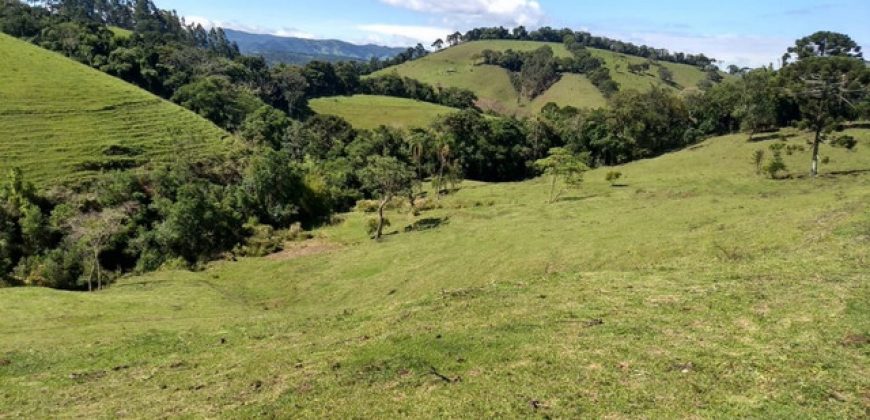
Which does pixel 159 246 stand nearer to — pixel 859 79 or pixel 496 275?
pixel 496 275

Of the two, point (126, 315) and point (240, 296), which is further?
point (240, 296)

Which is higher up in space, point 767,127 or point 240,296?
point 767,127

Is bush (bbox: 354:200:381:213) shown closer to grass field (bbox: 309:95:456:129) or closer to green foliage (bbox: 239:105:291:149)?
green foliage (bbox: 239:105:291:149)

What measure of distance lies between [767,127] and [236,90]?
116184 millimetres

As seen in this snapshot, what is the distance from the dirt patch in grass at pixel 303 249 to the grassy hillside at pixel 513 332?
8.92 m

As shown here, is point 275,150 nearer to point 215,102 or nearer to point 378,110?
point 215,102

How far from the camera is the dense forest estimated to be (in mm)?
57625

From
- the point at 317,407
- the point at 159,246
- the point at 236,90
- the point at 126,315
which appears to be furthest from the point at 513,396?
the point at 236,90

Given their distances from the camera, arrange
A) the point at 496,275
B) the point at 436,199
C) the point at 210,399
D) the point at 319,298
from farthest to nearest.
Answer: the point at 436,199, the point at 319,298, the point at 496,275, the point at 210,399

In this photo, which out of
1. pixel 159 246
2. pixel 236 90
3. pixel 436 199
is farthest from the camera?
pixel 236 90

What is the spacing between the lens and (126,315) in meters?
32.8

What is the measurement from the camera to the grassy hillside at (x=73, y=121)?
71750mm

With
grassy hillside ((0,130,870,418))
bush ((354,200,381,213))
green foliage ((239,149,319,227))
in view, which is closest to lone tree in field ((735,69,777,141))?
grassy hillside ((0,130,870,418))

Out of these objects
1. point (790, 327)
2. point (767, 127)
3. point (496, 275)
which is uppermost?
point (767, 127)
